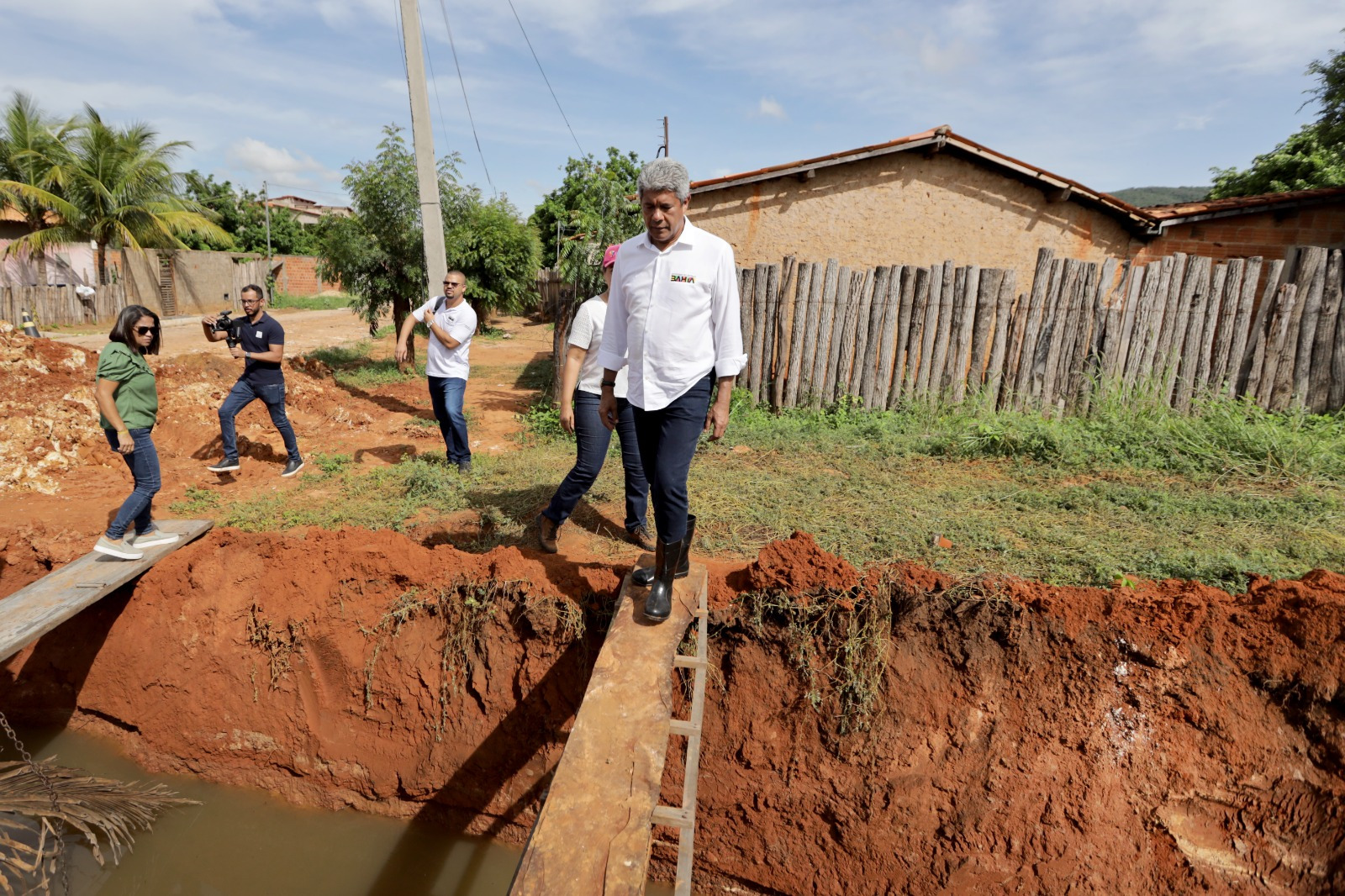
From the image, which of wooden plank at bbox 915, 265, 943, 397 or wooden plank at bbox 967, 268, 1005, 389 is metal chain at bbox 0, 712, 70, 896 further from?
wooden plank at bbox 967, 268, 1005, 389

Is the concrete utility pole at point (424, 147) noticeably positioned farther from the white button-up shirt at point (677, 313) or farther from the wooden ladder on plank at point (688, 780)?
the wooden ladder on plank at point (688, 780)

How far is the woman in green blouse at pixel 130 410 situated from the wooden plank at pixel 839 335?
224 inches

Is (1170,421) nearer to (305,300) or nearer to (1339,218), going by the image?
(1339,218)

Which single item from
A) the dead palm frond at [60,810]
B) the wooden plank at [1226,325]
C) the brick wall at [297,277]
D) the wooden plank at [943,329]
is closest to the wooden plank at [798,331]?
the wooden plank at [943,329]

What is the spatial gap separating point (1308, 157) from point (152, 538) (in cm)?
1945

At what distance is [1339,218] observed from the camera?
26.6 ft

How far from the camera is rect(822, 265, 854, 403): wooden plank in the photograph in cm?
711

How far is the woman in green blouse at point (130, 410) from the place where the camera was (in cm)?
389

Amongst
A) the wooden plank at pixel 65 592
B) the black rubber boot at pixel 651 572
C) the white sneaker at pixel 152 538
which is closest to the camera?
the black rubber boot at pixel 651 572

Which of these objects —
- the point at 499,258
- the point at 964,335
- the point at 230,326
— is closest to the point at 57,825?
the point at 230,326

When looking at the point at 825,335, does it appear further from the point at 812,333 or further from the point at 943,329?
the point at 943,329

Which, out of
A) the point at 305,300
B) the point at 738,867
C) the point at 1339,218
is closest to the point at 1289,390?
the point at 1339,218

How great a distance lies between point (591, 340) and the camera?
399 cm

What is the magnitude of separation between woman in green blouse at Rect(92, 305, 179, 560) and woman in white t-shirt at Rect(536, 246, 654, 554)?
2.31m
